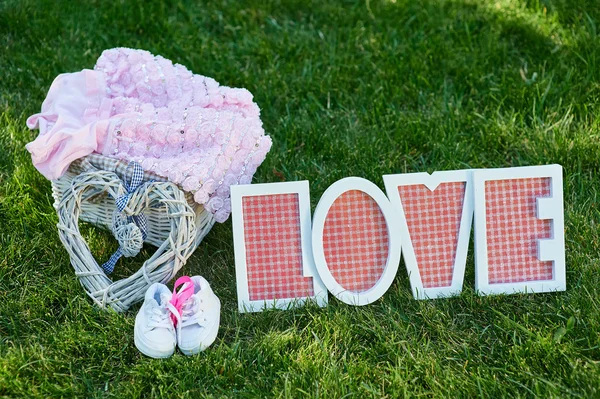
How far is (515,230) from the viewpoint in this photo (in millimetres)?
2387

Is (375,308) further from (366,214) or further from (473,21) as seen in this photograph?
(473,21)

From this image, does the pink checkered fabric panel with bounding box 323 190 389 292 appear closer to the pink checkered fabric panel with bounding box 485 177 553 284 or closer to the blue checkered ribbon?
the pink checkered fabric panel with bounding box 485 177 553 284

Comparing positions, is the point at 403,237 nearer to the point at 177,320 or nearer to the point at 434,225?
the point at 434,225

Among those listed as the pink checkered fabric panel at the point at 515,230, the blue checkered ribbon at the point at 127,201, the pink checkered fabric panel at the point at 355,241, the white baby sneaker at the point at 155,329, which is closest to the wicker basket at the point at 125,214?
the blue checkered ribbon at the point at 127,201

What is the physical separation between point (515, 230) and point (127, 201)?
1.21 meters

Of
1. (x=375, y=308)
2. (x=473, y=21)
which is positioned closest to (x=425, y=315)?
(x=375, y=308)

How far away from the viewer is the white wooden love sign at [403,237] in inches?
A: 91.9

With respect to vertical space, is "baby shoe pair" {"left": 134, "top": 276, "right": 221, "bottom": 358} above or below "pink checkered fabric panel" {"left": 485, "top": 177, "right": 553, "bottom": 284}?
below

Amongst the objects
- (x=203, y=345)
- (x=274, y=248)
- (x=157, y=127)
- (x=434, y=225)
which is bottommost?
(x=203, y=345)

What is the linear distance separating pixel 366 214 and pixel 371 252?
0.12 meters

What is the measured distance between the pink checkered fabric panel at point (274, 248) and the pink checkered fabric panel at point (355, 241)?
0.10 metres

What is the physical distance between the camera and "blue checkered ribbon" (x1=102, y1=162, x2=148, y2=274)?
7.63 feet

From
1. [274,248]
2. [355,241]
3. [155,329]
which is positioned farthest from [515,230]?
[155,329]

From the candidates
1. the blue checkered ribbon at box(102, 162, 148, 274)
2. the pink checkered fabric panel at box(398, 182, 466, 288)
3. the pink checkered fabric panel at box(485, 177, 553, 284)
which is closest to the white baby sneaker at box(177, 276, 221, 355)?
the blue checkered ribbon at box(102, 162, 148, 274)
